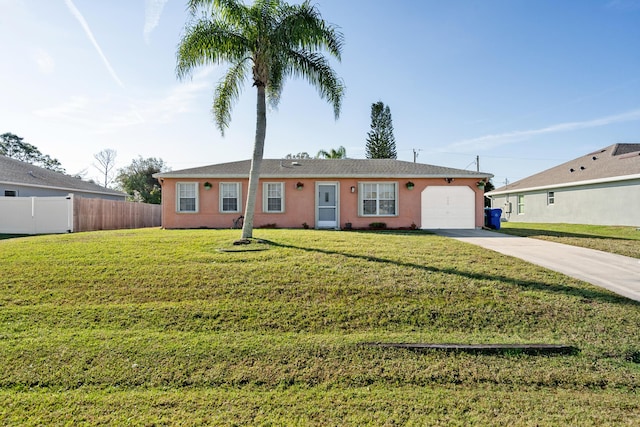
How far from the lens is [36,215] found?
14289 mm

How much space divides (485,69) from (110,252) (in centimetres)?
1626

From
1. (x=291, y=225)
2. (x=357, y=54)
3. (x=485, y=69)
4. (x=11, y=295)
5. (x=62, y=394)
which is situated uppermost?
(x=485, y=69)

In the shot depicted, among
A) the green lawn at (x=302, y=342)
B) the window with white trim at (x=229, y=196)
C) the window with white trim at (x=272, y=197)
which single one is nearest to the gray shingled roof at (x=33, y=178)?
the window with white trim at (x=229, y=196)

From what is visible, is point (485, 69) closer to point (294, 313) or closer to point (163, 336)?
point (294, 313)

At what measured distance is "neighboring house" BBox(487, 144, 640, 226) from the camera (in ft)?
53.0

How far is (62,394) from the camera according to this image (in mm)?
2859

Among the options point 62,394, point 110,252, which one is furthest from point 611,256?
point 110,252

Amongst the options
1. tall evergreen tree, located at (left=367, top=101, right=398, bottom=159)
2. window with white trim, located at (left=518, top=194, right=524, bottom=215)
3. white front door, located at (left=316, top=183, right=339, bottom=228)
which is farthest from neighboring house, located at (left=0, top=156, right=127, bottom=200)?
window with white trim, located at (left=518, top=194, right=524, bottom=215)

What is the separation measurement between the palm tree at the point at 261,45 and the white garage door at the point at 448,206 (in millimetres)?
7021

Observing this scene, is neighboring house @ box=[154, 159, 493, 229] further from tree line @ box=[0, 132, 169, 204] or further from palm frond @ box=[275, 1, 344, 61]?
tree line @ box=[0, 132, 169, 204]

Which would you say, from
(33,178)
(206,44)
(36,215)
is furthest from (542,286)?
(33,178)

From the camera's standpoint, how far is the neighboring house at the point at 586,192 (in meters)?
16.1

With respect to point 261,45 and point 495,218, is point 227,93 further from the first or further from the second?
point 495,218

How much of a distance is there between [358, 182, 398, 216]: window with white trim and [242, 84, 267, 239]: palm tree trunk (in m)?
6.43
